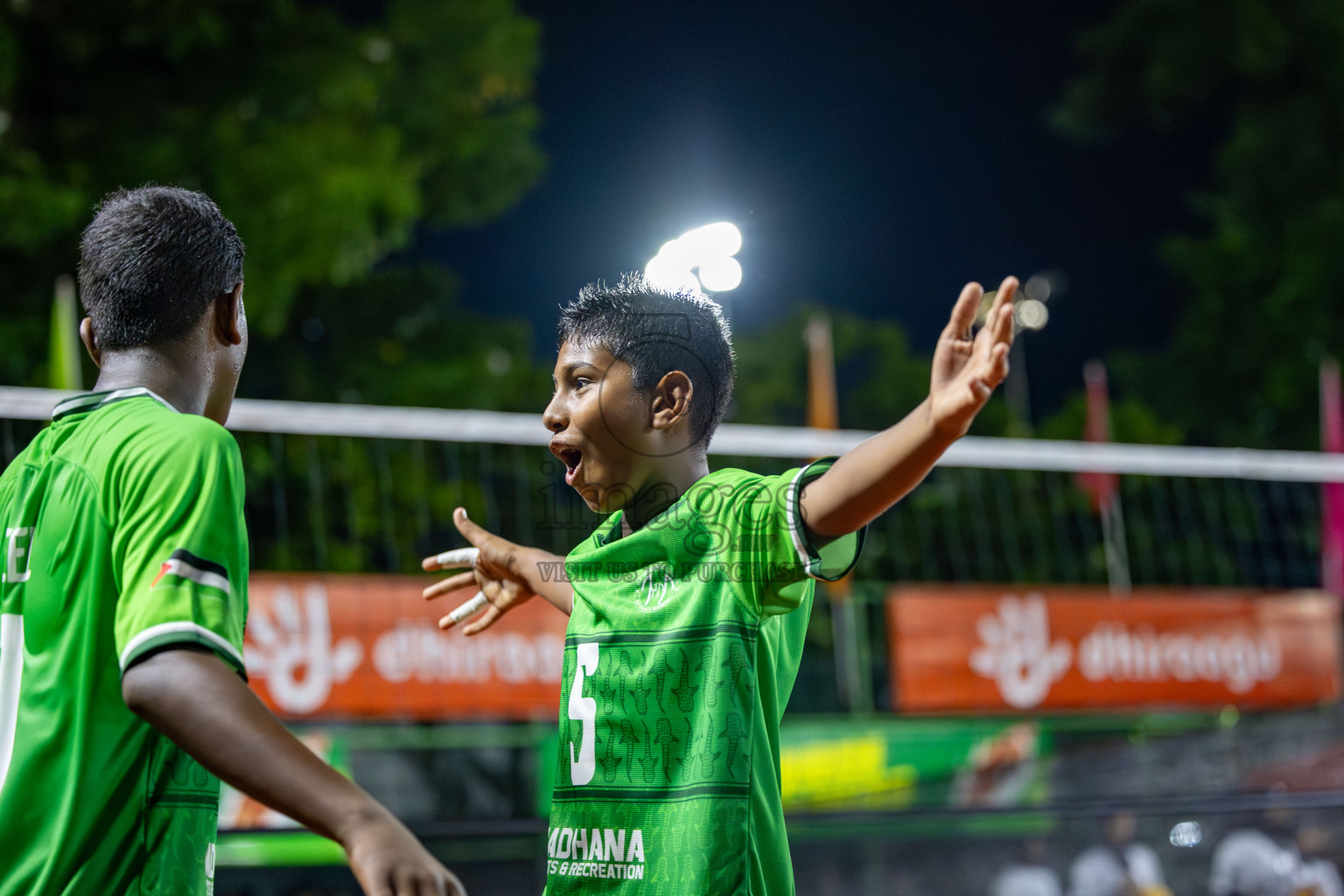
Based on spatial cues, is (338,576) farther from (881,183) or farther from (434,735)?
(881,183)

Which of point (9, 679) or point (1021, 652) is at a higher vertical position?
point (1021, 652)

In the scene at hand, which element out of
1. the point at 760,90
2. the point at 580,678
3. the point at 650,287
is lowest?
the point at 580,678

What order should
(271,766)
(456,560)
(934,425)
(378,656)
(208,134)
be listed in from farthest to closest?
1. (208,134)
2. (378,656)
3. (456,560)
4. (934,425)
5. (271,766)

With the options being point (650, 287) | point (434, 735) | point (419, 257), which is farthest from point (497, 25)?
point (650, 287)

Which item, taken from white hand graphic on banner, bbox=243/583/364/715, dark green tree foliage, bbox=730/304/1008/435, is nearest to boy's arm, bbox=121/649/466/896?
white hand graphic on banner, bbox=243/583/364/715

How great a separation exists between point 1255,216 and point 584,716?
21.5m

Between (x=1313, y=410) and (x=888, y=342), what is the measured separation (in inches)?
425

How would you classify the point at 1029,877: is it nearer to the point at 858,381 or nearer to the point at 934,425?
the point at 934,425

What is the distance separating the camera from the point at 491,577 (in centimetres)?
297

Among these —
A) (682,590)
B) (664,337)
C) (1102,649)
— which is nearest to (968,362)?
(682,590)

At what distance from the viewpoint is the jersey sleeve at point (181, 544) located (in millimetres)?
1408

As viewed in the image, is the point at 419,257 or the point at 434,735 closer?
the point at 434,735

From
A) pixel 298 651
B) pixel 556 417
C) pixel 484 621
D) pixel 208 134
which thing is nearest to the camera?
pixel 556 417

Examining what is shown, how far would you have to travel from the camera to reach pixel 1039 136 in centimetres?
3366
